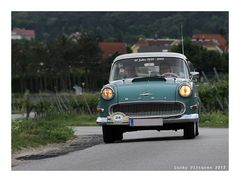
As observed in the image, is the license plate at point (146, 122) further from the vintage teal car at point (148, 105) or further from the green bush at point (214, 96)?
the green bush at point (214, 96)

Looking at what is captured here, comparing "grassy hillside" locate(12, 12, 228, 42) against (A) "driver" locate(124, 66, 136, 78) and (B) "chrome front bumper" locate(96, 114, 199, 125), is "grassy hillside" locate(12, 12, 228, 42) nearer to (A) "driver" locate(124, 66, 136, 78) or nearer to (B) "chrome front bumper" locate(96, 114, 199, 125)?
(A) "driver" locate(124, 66, 136, 78)

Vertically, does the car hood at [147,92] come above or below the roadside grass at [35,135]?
above

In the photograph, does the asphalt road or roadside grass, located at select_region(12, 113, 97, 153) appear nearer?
the asphalt road

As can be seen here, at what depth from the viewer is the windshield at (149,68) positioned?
523 inches

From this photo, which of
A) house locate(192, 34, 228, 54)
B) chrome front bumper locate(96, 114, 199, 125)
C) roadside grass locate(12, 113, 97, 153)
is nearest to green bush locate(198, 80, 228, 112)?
house locate(192, 34, 228, 54)

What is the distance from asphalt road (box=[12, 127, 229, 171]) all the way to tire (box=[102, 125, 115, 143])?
0.43 m

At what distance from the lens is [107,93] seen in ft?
40.6

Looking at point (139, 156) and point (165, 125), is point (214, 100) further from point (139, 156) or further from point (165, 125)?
point (139, 156)

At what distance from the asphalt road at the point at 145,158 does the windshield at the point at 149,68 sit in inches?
61.1

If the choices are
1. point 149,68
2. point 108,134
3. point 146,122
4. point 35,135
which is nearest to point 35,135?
point 35,135

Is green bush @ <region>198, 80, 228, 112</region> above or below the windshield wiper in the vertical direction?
below

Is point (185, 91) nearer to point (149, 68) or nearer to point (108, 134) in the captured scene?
point (149, 68)

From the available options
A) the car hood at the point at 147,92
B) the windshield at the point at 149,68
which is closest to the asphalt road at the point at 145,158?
the car hood at the point at 147,92

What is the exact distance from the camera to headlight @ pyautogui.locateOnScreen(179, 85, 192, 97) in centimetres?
1220
